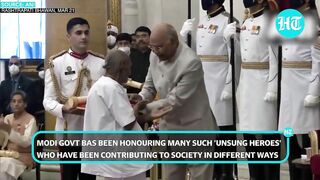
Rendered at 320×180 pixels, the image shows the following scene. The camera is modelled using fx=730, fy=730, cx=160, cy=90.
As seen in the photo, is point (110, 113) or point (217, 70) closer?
point (110, 113)

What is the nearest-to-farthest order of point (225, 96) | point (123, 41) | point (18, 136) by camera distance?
point (18, 136) → point (225, 96) → point (123, 41)

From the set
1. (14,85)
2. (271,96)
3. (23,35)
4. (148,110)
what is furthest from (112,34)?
(148,110)

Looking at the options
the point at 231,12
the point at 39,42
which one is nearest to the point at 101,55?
the point at 39,42

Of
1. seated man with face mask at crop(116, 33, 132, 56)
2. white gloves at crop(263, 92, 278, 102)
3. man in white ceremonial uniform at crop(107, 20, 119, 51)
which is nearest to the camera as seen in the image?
white gloves at crop(263, 92, 278, 102)

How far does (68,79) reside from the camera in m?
4.02

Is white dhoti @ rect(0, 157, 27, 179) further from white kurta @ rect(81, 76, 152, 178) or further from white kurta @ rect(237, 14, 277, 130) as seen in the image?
white kurta @ rect(237, 14, 277, 130)

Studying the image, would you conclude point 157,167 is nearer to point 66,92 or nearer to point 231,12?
point 66,92

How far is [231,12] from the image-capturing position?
4656 mm

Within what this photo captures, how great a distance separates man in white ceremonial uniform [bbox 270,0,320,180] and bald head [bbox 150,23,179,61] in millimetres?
785

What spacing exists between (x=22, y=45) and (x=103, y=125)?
1591 mm

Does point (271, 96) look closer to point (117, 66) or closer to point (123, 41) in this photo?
point (117, 66)

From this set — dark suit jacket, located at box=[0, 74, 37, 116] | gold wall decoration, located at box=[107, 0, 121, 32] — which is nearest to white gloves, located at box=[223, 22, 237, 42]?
dark suit jacket, located at box=[0, 74, 37, 116]

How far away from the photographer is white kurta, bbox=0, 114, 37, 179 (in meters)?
4.43

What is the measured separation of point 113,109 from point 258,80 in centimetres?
131
